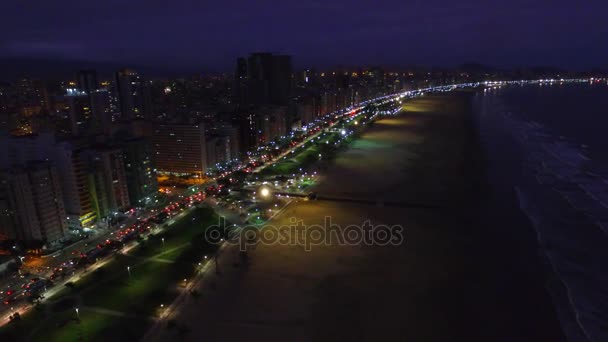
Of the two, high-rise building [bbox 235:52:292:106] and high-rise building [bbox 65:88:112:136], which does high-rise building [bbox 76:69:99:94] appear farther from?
high-rise building [bbox 235:52:292:106]

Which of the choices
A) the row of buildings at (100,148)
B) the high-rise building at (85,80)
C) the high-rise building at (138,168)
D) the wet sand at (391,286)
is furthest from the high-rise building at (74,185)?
the high-rise building at (85,80)

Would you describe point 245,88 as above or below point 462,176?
above

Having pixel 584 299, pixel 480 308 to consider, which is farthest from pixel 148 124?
pixel 584 299

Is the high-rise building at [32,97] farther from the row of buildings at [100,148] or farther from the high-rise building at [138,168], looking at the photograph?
the high-rise building at [138,168]

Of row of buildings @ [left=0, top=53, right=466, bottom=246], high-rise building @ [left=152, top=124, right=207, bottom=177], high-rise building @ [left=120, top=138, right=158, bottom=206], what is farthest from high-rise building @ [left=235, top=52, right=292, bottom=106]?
high-rise building @ [left=120, top=138, right=158, bottom=206]

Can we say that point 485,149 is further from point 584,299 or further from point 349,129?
point 584,299

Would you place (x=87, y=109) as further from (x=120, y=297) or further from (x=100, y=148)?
(x=120, y=297)
